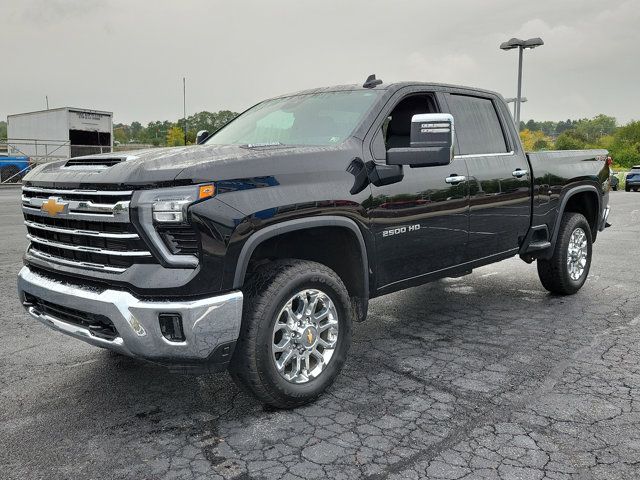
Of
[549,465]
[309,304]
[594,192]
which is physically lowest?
[549,465]

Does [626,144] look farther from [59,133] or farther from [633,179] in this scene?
[59,133]

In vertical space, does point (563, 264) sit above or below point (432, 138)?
below

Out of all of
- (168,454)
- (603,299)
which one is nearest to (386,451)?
(168,454)

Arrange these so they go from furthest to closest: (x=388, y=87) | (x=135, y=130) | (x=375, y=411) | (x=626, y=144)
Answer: (x=135, y=130) → (x=626, y=144) → (x=388, y=87) → (x=375, y=411)

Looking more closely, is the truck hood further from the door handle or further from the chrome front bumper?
the door handle

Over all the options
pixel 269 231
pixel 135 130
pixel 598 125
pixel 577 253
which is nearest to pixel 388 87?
pixel 269 231

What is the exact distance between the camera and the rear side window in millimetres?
5043

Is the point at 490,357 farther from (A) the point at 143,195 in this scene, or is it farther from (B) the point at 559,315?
(A) the point at 143,195

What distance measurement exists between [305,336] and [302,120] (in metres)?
1.74

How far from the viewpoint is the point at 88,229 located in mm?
3355

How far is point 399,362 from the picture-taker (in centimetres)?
A: 443

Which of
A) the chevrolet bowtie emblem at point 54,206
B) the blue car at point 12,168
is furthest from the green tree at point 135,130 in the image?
the chevrolet bowtie emblem at point 54,206

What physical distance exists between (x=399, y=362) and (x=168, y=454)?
189 centimetres

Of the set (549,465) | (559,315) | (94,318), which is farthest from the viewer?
(559,315)
